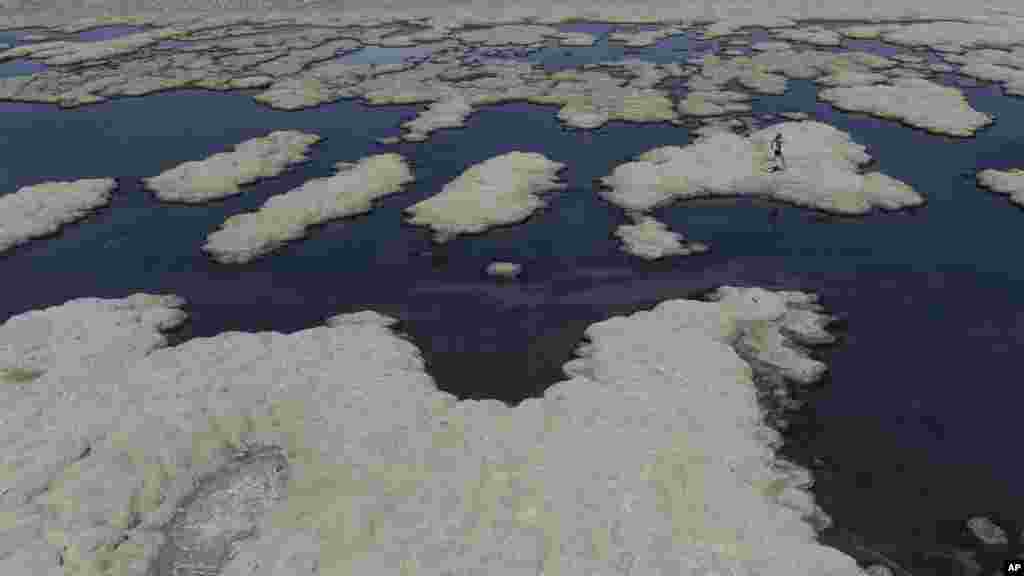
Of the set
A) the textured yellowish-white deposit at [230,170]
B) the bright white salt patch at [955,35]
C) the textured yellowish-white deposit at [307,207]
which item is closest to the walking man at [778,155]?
the textured yellowish-white deposit at [307,207]

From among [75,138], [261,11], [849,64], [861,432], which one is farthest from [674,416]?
[261,11]

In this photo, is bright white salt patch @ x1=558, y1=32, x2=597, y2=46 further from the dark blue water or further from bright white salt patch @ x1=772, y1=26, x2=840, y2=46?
the dark blue water

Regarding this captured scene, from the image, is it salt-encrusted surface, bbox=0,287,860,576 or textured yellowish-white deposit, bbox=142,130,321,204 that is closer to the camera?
salt-encrusted surface, bbox=0,287,860,576

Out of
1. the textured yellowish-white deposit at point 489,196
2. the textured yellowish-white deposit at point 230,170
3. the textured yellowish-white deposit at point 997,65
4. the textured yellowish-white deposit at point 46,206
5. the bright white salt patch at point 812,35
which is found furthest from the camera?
the bright white salt patch at point 812,35

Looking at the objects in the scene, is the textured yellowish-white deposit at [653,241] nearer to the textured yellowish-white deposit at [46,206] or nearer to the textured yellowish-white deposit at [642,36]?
the textured yellowish-white deposit at [46,206]

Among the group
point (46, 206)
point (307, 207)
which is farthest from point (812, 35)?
point (46, 206)

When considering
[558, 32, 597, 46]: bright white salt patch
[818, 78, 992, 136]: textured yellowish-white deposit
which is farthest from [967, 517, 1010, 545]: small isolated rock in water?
[558, 32, 597, 46]: bright white salt patch

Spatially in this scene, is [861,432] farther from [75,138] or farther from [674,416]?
[75,138]
